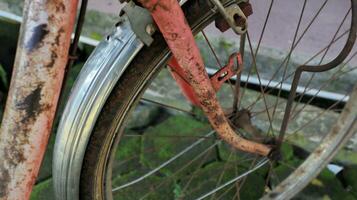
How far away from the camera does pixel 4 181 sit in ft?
2.54

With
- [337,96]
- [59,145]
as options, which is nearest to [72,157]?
[59,145]

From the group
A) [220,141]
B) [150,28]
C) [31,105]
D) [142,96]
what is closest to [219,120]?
[142,96]

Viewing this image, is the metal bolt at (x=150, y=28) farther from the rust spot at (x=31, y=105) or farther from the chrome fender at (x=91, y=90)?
the rust spot at (x=31, y=105)

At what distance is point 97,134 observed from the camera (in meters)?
0.83

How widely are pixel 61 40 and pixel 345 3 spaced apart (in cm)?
97

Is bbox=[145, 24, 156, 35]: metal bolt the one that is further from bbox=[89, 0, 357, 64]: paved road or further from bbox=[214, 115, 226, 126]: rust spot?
bbox=[89, 0, 357, 64]: paved road

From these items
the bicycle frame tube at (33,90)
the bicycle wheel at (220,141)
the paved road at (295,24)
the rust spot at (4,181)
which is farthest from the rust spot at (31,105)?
the paved road at (295,24)

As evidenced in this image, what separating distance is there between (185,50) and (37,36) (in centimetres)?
23

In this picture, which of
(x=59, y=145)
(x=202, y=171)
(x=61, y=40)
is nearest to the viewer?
(x=61, y=40)

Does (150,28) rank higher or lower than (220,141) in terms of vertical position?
higher

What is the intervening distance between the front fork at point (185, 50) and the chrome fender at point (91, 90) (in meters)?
0.06

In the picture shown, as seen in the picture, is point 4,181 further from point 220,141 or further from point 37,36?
point 220,141

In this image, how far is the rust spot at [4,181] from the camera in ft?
2.51

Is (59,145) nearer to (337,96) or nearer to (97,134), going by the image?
(97,134)
